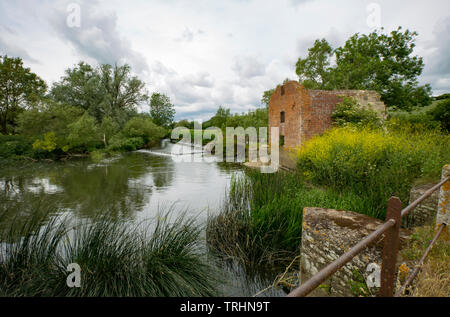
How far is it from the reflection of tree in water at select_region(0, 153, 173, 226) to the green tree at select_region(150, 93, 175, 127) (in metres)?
40.0

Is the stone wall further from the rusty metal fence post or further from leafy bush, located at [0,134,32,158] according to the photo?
leafy bush, located at [0,134,32,158]

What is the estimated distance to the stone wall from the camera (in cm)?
208

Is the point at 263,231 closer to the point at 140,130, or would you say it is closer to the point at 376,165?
the point at 376,165

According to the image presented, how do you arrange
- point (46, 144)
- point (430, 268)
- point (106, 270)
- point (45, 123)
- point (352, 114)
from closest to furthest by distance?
point (430, 268) < point (106, 270) < point (352, 114) < point (46, 144) < point (45, 123)

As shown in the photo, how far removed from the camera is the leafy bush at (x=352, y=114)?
10734 mm

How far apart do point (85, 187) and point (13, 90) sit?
68.1 feet

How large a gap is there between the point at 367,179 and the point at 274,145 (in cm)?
992

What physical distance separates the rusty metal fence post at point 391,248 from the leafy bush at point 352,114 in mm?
10849

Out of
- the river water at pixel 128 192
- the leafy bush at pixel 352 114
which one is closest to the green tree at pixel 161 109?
the river water at pixel 128 192

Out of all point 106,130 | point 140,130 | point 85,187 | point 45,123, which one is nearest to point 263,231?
point 85,187

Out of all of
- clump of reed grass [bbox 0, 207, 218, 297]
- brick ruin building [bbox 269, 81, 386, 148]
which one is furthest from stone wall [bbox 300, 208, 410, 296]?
brick ruin building [bbox 269, 81, 386, 148]

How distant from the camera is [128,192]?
→ 8.01m

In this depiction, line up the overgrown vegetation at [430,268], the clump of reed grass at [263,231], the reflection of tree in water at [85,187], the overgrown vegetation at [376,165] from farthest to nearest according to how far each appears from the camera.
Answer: the reflection of tree in water at [85,187] → the overgrown vegetation at [376,165] → the clump of reed grass at [263,231] → the overgrown vegetation at [430,268]

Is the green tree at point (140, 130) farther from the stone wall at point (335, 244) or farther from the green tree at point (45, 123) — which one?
the stone wall at point (335, 244)
